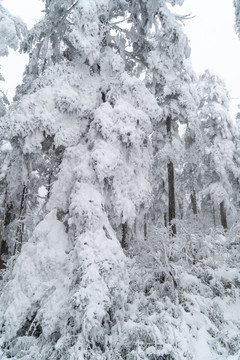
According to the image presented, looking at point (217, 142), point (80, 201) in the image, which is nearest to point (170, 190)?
point (217, 142)

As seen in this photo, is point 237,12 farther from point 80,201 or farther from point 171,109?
point 80,201

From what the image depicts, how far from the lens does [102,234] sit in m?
7.07

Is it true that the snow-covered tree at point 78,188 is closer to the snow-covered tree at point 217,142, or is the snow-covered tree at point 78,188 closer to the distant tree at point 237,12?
the distant tree at point 237,12

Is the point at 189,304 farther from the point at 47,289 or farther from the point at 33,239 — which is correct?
the point at 33,239

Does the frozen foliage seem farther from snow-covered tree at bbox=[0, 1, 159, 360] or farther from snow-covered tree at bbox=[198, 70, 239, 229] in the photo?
snow-covered tree at bbox=[198, 70, 239, 229]

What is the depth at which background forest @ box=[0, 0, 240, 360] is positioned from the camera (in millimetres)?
5996

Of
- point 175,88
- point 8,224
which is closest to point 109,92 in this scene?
point 175,88

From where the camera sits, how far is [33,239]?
300 inches

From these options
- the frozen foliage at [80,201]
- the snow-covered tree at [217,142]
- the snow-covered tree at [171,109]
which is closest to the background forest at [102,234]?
the frozen foliage at [80,201]

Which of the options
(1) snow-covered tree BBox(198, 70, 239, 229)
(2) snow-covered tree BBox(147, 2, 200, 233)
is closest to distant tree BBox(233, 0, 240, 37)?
(2) snow-covered tree BBox(147, 2, 200, 233)

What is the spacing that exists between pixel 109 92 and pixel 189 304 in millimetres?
6196

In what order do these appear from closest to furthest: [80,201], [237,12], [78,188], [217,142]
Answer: [80,201] → [78,188] → [237,12] → [217,142]

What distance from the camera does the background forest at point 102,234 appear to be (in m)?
6.00

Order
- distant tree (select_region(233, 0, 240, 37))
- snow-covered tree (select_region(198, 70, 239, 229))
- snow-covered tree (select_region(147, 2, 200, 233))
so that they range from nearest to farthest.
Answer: distant tree (select_region(233, 0, 240, 37)), snow-covered tree (select_region(147, 2, 200, 233)), snow-covered tree (select_region(198, 70, 239, 229))
